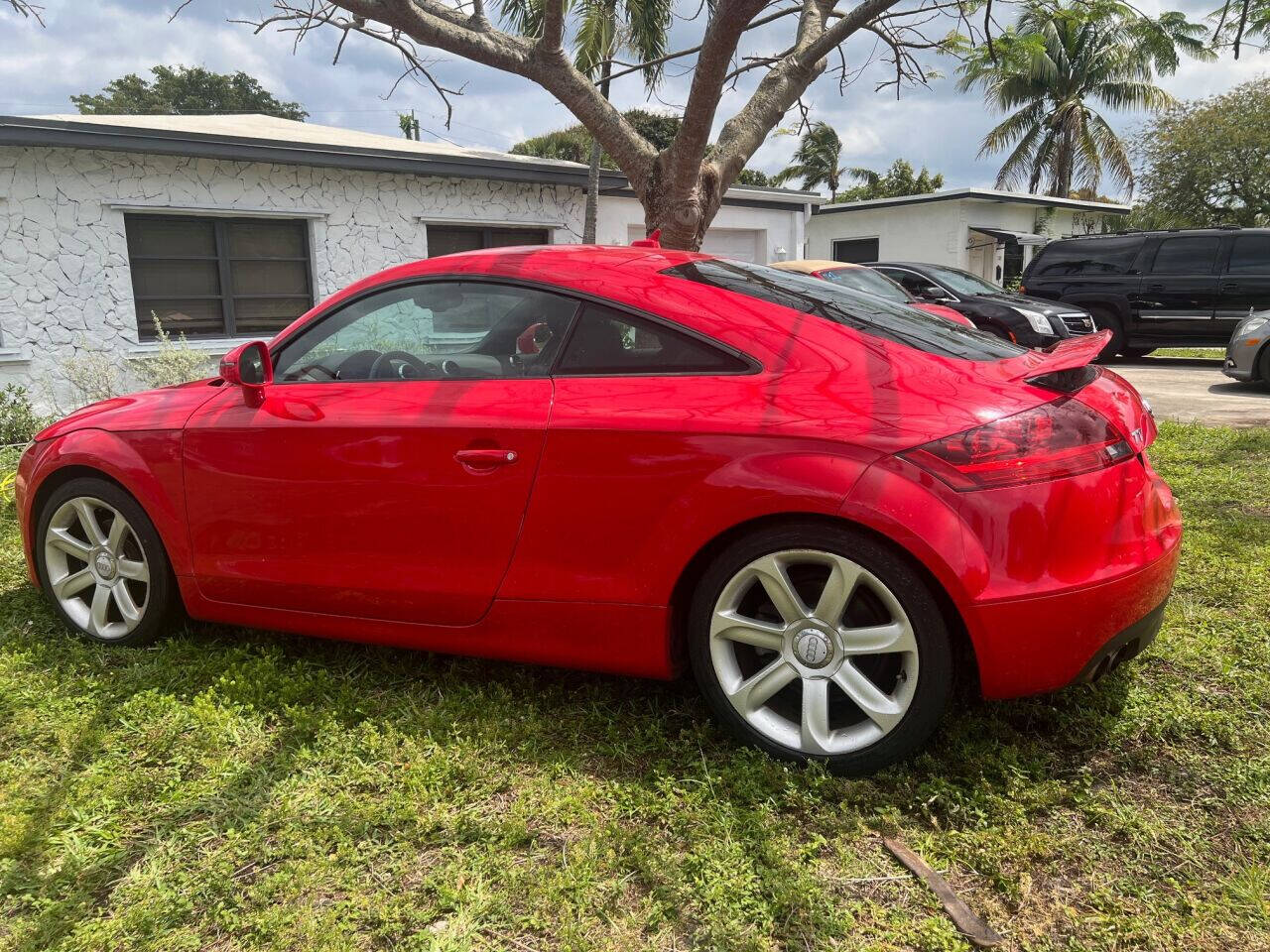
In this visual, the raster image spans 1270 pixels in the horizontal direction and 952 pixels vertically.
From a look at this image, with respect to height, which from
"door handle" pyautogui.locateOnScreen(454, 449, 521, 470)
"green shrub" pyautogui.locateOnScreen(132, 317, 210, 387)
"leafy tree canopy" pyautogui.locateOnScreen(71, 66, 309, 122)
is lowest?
"green shrub" pyautogui.locateOnScreen(132, 317, 210, 387)

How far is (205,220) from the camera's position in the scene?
32.9 feet

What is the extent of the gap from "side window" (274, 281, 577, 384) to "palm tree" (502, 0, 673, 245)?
7531 mm

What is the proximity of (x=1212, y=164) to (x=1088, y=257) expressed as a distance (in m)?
17.4

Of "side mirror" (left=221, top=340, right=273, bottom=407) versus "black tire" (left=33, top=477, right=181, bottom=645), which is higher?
"side mirror" (left=221, top=340, right=273, bottom=407)

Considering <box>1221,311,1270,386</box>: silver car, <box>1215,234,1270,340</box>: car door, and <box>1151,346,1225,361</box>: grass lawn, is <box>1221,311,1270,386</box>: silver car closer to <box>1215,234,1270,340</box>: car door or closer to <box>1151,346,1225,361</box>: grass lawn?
<box>1215,234,1270,340</box>: car door

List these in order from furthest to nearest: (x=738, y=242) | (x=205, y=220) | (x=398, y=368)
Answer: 1. (x=738, y=242)
2. (x=205, y=220)
3. (x=398, y=368)

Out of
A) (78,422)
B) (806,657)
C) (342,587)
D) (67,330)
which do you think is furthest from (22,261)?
(806,657)

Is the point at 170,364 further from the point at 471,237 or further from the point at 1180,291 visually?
the point at 1180,291

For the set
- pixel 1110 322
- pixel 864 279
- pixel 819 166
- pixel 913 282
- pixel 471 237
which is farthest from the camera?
Result: pixel 819 166

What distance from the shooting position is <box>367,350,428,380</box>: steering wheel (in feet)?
10.1

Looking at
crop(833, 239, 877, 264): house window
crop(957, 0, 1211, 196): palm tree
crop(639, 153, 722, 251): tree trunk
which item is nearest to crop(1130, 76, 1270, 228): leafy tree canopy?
crop(957, 0, 1211, 196): palm tree

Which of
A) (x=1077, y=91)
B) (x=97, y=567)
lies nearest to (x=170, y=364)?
(x=97, y=567)

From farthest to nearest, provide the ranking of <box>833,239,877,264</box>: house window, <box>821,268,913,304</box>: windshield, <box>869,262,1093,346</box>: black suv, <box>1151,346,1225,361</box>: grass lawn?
Answer: <box>833,239,877,264</box>: house window
<box>1151,346,1225,361</box>: grass lawn
<box>821,268,913,304</box>: windshield
<box>869,262,1093,346</box>: black suv

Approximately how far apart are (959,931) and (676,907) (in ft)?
2.00
